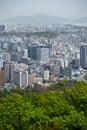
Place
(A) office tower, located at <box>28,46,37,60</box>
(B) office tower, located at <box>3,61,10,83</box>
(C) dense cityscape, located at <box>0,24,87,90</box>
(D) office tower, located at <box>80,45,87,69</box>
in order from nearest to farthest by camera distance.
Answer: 1. (C) dense cityscape, located at <box>0,24,87,90</box>
2. (B) office tower, located at <box>3,61,10,83</box>
3. (D) office tower, located at <box>80,45,87,69</box>
4. (A) office tower, located at <box>28,46,37,60</box>

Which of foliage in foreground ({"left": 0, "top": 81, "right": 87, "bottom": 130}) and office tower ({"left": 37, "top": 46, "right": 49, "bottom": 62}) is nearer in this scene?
foliage in foreground ({"left": 0, "top": 81, "right": 87, "bottom": 130})

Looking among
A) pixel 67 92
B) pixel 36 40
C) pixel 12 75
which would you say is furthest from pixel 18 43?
pixel 67 92

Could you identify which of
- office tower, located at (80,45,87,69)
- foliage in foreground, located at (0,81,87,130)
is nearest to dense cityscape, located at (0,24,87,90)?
office tower, located at (80,45,87,69)

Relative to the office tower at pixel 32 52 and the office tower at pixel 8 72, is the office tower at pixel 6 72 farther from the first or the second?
the office tower at pixel 32 52

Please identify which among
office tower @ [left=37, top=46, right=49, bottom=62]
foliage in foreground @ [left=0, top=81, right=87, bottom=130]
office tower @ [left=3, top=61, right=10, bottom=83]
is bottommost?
office tower @ [left=37, top=46, right=49, bottom=62]

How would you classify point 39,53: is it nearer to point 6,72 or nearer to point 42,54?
point 42,54

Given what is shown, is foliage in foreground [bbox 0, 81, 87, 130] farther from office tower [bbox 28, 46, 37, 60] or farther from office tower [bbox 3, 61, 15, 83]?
office tower [bbox 28, 46, 37, 60]

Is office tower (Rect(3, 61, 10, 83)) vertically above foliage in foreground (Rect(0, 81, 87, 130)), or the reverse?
foliage in foreground (Rect(0, 81, 87, 130))

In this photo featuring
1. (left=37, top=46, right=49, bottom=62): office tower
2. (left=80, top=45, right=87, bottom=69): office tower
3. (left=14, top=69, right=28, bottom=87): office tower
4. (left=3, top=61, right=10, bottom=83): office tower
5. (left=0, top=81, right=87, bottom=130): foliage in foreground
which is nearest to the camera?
(left=0, top=81, right=87, bottom=130): foliage in foreground

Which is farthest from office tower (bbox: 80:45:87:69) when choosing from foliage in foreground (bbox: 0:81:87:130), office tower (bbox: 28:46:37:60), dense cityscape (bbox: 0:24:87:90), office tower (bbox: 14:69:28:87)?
foliage in foreground (bbox: 0:81:87:130)

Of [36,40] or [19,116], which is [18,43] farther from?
[19,116]

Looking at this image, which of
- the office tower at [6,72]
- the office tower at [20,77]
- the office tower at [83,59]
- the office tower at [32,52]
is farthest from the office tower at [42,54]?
the office tower at [20,77]
